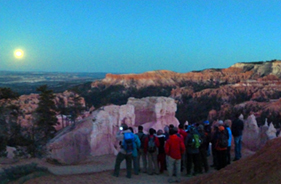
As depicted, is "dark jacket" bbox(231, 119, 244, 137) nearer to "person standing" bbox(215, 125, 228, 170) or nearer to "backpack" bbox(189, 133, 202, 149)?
"person standing" bbox(215, 125, 228, 170)

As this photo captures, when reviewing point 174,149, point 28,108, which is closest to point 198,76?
point 28,108

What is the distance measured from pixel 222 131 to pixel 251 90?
54.8m

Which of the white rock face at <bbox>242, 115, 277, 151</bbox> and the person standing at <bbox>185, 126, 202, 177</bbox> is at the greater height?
the person standing at <bbox>185, 126, 202, 177</bbox>

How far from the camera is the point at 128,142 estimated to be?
22.5ft

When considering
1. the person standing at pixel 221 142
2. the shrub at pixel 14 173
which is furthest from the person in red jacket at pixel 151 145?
the shrub at pixel 14 173

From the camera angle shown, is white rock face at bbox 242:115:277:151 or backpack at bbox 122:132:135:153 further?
white rock face at bbox 242:115:277:151

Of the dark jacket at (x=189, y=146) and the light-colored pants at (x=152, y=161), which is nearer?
the dark jacket at (x=189, y=146)

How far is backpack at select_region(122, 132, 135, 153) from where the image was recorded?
6.81 m

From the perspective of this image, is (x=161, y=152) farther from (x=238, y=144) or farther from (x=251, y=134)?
(x=251, y=134)

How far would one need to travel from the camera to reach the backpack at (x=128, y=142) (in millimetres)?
6812

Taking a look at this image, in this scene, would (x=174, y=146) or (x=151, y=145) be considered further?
(x=151, y=145)

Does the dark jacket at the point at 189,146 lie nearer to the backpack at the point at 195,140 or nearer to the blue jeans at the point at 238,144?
the backpack at the point at 195,140

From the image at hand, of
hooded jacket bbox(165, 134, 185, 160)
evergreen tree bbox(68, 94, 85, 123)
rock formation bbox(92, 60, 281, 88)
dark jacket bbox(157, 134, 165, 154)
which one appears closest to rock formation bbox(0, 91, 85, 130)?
evergreen tree bbox(68, 94, 85, 123)

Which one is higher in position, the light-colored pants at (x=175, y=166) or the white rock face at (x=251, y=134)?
the light-colored pants at (x=175, y=166)
